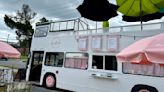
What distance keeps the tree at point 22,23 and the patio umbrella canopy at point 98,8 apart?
4937 cm

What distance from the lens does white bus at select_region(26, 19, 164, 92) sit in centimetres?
981

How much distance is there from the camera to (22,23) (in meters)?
64.4

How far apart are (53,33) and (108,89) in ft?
16.0

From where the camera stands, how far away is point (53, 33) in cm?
1408

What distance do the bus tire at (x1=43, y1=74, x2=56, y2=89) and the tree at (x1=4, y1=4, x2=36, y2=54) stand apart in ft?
153

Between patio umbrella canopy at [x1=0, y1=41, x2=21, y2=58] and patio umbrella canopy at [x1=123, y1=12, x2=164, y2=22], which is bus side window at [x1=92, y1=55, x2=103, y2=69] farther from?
patio umbrella canopy at [x1=0, y1=41, x2=21, y2=58]

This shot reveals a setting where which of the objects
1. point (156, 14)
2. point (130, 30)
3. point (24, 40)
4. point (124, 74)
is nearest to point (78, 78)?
point (124, 74)

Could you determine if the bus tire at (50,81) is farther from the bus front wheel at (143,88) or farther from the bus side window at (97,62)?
the bus front wheel at (143,88)

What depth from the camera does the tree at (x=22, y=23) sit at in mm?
61844

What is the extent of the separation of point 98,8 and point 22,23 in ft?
181

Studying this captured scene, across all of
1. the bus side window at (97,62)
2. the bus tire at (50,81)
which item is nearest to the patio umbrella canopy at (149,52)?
the bus side window at (97,62)

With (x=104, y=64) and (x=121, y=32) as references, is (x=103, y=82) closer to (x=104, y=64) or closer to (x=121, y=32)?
(x=104, y=64)

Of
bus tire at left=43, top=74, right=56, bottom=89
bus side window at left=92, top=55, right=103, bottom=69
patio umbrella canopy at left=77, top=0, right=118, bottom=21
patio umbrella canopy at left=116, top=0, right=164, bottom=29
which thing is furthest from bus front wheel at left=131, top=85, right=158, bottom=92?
bus tire at left=43, top=74, right=56, bottom=89

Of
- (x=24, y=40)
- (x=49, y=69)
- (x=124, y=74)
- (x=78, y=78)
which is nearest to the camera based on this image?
(x=124, y=74)
